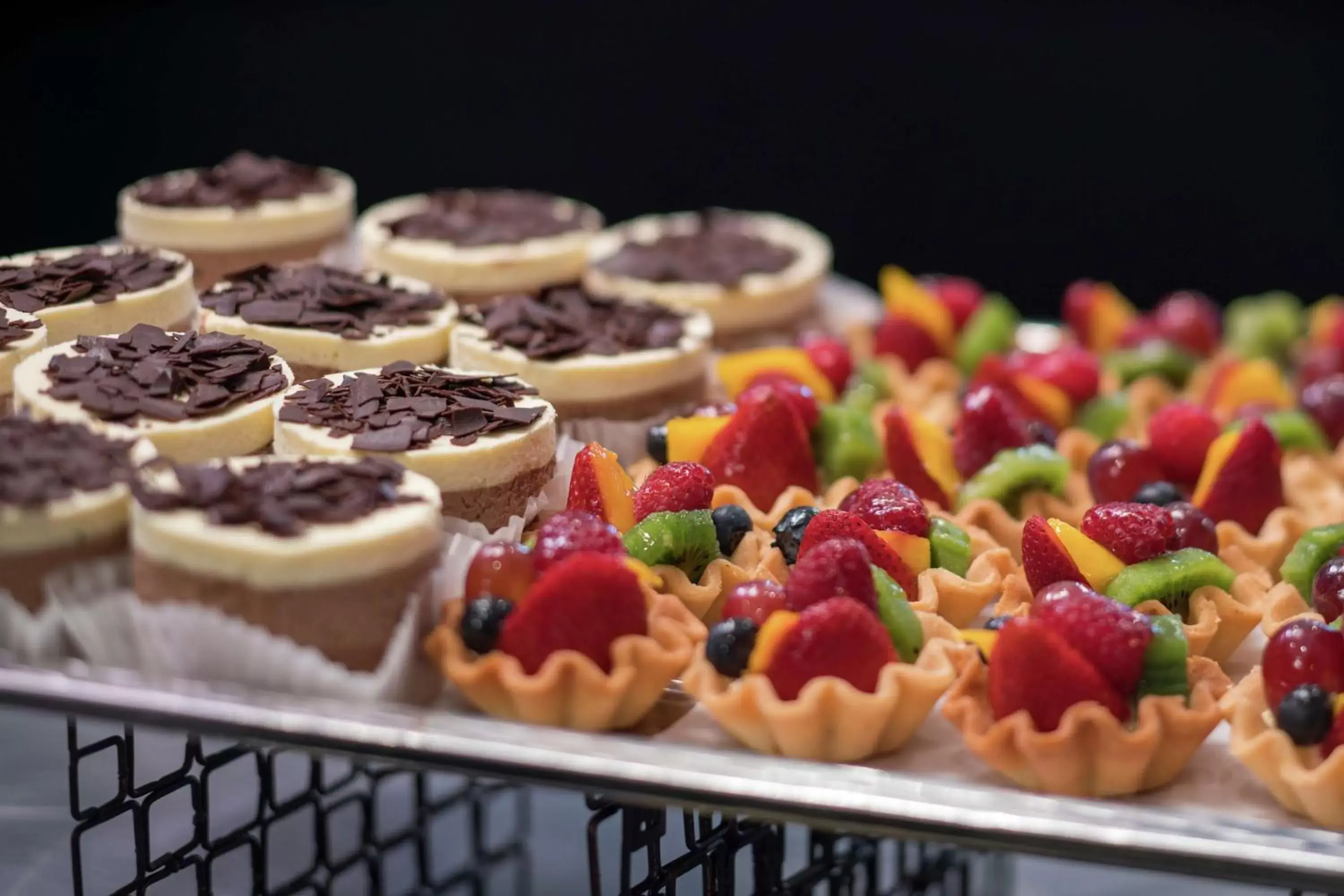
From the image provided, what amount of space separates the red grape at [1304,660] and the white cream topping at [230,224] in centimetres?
219

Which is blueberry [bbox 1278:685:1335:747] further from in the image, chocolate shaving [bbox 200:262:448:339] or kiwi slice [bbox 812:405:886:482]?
chocolate shaving [bbox 200:262:448:339]

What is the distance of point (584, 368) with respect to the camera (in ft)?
8.26

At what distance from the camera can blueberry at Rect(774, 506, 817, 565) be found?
2.10 m

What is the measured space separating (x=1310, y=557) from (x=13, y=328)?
76.1 inches

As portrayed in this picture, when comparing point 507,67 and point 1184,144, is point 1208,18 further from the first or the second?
point 507,67

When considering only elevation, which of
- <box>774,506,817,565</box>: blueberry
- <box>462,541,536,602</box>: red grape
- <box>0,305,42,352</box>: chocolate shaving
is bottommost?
<box>774,506,817,565</box>: blueberry

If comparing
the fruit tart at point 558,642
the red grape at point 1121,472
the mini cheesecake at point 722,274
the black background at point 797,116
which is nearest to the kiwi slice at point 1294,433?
the red grape at point 1121,472

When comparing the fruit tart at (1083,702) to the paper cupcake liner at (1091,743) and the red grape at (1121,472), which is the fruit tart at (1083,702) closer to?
the paper cupcake liner at (1091,743)

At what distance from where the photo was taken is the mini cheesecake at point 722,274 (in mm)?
3203

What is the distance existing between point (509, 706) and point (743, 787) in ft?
1.20

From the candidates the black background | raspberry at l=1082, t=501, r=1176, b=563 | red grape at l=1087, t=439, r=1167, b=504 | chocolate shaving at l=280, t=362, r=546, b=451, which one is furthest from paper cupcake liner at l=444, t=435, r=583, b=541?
the black background

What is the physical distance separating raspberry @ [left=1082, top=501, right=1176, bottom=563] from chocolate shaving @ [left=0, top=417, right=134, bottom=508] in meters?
1.29

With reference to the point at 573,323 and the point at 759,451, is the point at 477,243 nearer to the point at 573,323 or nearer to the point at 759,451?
the point at 573,323

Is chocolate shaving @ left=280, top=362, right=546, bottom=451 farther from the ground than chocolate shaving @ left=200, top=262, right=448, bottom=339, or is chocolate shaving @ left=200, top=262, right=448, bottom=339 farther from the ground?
chocolate shaving @ left=200, top=262, right=448, bottom=339
